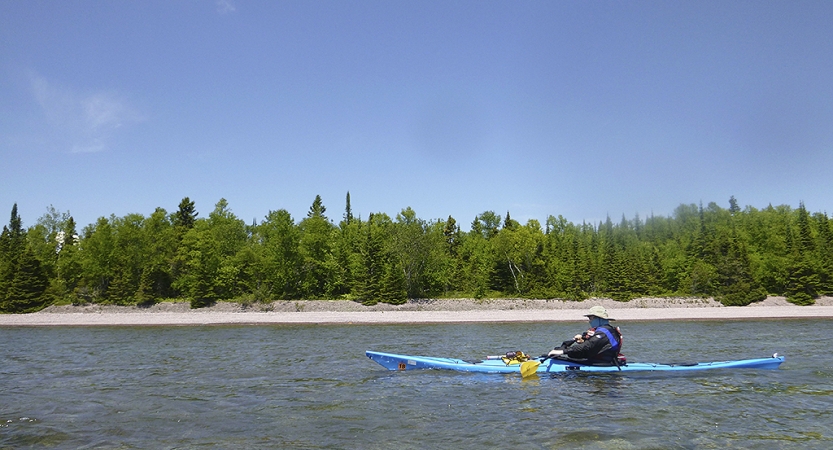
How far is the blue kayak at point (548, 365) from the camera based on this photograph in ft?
51.8

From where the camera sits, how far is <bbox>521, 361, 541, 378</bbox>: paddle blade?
15.6 meters

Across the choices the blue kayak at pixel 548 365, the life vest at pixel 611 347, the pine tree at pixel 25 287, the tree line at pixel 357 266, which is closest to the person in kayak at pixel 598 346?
the life vest at pixel 611 347

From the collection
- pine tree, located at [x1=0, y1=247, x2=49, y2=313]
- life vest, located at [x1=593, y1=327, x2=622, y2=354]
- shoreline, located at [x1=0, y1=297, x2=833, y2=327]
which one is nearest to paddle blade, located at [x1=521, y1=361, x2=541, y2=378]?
life vest, located at [x1=593, y1=327, x2=622, y2=354]

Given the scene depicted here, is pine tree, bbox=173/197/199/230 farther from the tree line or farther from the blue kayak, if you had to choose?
the blue kayak

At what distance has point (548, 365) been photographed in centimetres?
1584

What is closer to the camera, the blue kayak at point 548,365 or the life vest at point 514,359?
the blue kayak at point 548,365

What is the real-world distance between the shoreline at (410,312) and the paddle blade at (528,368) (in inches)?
1183

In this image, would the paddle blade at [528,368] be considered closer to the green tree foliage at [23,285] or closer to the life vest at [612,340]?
the life vest at [612,340]

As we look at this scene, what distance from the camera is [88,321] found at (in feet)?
162

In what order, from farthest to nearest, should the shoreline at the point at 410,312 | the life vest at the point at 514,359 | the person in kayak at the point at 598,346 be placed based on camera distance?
the shoreline at the point at 410,312, the life vest at the point at 514,359, the person in kayak at the point at 598,346

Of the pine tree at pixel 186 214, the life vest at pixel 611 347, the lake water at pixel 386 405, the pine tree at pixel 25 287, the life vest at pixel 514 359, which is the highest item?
the pine tree at pixel 186 214

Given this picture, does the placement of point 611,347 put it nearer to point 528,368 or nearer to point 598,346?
point 598,346

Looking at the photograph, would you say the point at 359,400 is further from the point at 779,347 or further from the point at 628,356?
the point at 779,347

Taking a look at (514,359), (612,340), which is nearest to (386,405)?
(514,359)
